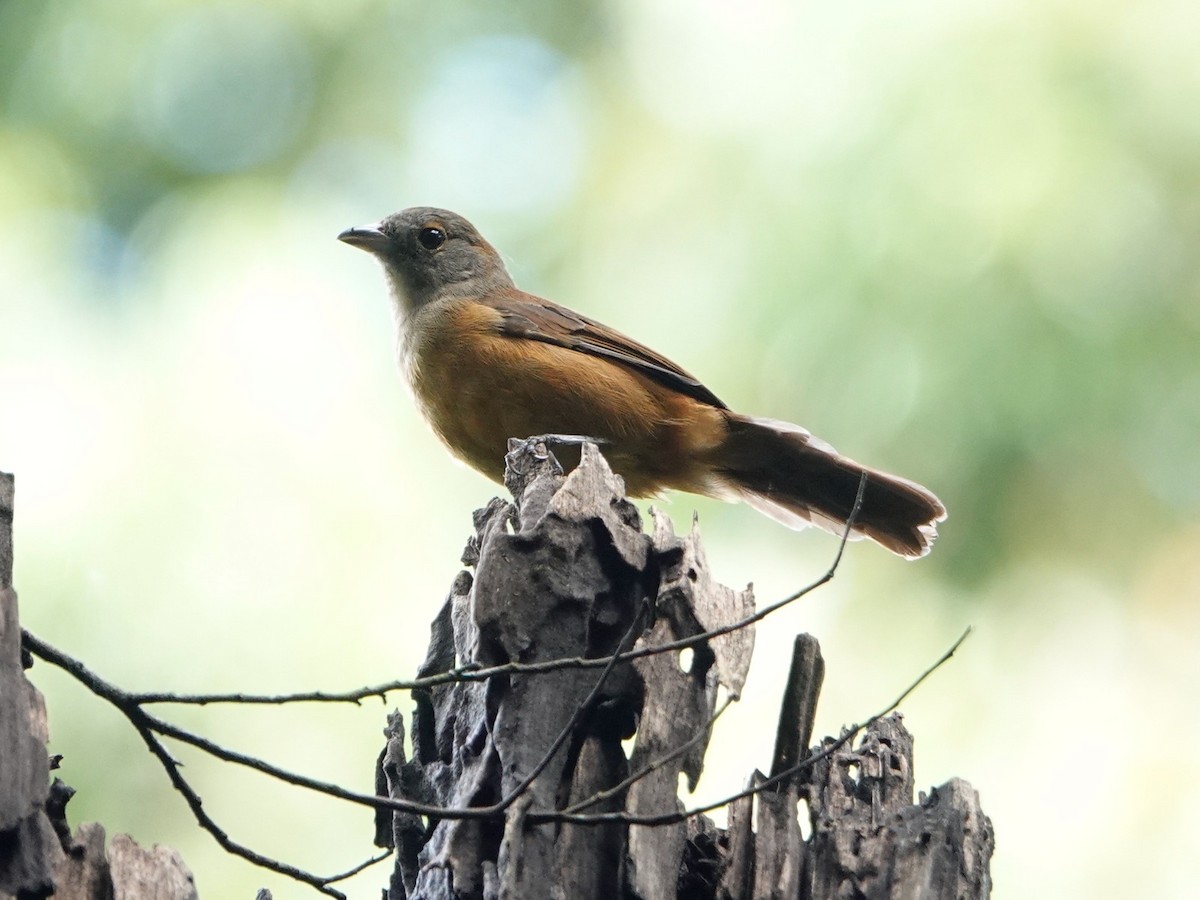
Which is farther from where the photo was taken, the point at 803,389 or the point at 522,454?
the point at 803,389

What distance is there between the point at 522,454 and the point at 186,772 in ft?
8.81

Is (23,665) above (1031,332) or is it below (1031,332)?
below

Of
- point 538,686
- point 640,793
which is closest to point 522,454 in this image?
point 538,686

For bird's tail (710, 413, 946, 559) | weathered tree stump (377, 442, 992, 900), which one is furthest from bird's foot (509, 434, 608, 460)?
weathered tree stump (377, 442, 992, 900)

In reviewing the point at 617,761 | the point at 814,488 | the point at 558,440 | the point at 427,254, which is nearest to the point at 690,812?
the point at 617,761

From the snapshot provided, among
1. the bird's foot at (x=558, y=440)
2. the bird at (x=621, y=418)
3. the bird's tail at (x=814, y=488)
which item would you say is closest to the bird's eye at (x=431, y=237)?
the bird at (x=621, y=418)

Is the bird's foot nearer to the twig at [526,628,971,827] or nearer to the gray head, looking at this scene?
the gray head

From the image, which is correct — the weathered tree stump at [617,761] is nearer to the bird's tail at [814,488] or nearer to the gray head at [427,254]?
the bird's tail at [814,488]

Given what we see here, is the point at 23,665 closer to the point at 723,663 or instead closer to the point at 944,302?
the point at 723,663

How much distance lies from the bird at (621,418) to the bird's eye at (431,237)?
0.48 meters

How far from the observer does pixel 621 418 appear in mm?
4945

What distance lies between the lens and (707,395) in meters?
5.18

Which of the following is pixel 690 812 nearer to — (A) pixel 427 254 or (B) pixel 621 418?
(B) pixel 621 418

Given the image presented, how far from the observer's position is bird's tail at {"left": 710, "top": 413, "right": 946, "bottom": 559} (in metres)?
4.96
